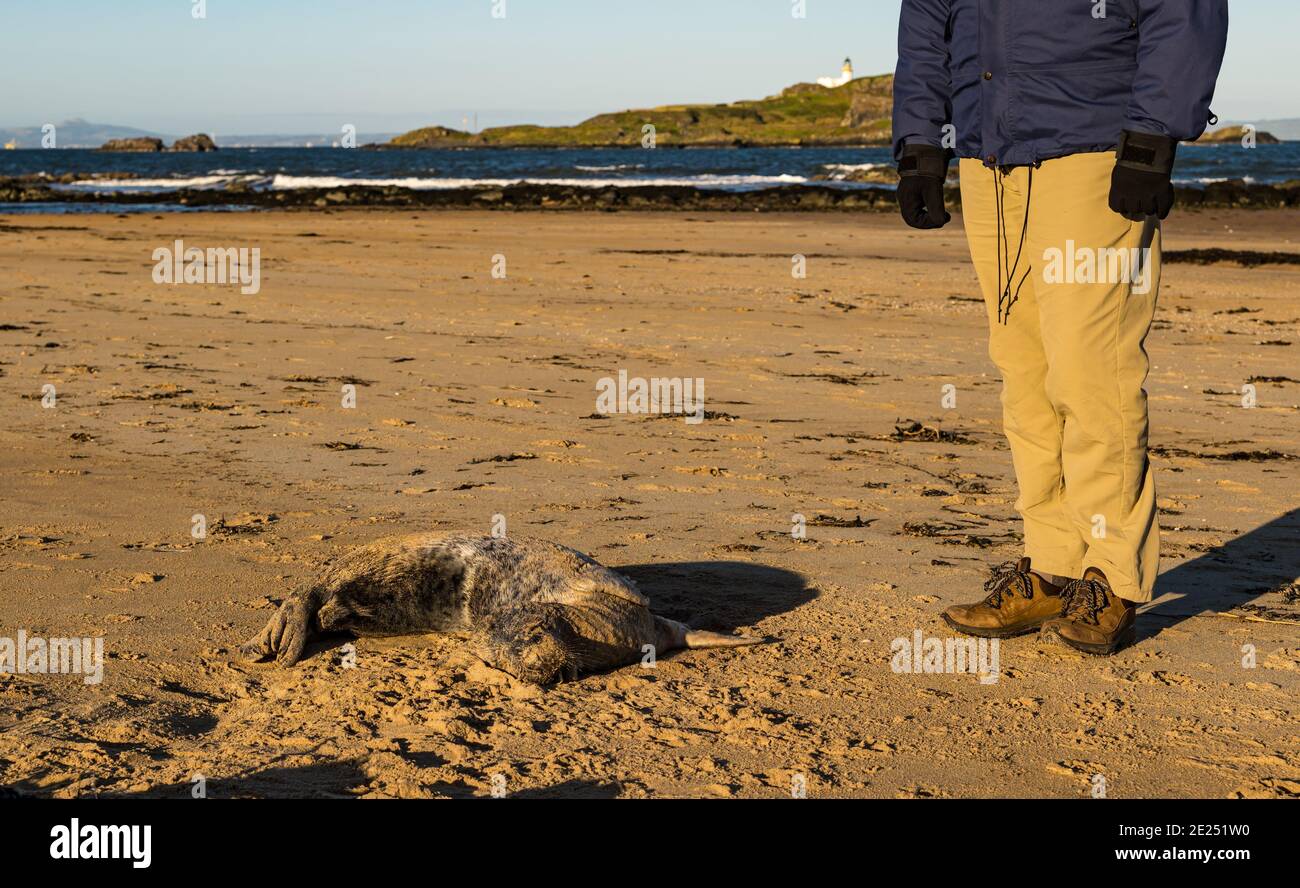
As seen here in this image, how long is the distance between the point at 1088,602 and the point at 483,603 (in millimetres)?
2108

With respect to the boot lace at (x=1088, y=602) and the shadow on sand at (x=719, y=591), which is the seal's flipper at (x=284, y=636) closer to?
the shadow on sand at (x=719, y=591)

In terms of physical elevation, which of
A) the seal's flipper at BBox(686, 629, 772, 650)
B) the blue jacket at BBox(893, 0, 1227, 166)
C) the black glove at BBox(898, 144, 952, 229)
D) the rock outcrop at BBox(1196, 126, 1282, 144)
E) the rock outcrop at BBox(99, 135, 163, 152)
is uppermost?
the rock outcrop at BBox(1196, 126, 1282, 144)

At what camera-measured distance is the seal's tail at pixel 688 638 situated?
4527 millimetres

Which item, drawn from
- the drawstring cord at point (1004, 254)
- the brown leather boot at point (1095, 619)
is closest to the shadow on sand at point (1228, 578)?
the brown leather boot at point (1095, 619)

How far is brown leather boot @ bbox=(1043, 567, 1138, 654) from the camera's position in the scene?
4516 millimetres

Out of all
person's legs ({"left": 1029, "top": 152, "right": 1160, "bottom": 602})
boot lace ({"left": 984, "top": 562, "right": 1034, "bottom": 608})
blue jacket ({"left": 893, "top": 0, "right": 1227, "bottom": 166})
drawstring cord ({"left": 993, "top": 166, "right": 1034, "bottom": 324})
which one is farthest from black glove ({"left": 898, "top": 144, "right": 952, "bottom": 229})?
boot lace ({"left": 984, "top": 562, "right": 1034, "bottom": 608})

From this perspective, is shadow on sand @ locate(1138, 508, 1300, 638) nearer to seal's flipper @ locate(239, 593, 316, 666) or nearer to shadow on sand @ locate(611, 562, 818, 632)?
shadow on sand @ locate(611, 562, 818, 632)

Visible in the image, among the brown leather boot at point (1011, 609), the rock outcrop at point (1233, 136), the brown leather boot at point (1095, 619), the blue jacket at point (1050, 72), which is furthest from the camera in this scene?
the rock outcrop at point (1233, 136)

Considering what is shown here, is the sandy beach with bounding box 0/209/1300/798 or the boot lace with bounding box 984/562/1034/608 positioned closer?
the sandy beach with bounding box 0/209/1300/798

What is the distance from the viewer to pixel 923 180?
486cm

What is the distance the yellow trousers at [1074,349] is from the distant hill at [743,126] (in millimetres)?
139434

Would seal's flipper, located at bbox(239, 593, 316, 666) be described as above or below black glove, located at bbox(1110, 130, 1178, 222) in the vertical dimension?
below

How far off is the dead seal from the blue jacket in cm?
197
